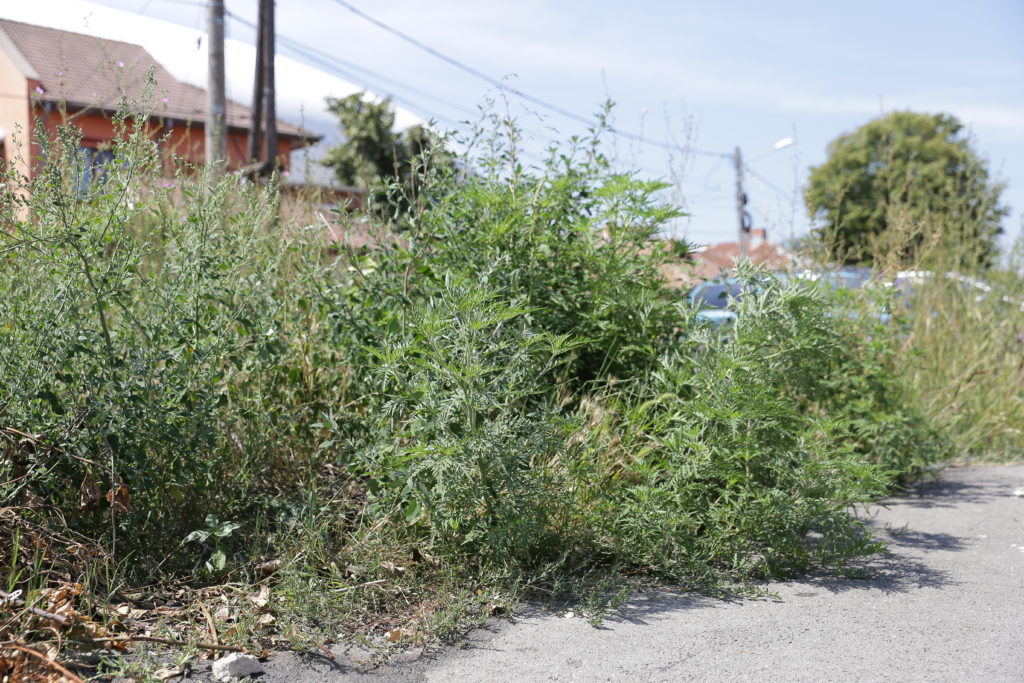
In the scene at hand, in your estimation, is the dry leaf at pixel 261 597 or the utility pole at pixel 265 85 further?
the utility pole at pixel 265 85

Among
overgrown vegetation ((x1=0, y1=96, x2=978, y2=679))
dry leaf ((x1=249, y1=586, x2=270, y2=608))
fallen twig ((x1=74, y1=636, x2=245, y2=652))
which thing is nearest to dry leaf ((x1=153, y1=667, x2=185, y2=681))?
fallen twig ((x1=74, y1=636, x2=245, y2=652))

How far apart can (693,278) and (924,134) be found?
3015 centimetres

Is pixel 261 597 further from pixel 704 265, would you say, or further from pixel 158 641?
pixel 704 265

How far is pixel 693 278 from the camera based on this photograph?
518 centimetres

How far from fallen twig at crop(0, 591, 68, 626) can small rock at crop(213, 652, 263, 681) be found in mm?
465

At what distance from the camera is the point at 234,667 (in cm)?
273

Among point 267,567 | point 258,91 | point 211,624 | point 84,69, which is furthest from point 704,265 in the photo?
point 84,69

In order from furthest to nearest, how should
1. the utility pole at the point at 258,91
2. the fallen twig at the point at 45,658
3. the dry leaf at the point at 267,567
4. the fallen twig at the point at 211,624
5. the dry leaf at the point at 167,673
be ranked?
the utility pole at the point at 258,91 < the dry leaf at the point at 267,567 < the fallen twig at the point at 211,624 < the dry leaf at the point at 167,673 < the fallen twig at the point at 45,658

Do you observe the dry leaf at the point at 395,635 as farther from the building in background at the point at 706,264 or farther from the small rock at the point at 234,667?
the building in background at the point at 706,264

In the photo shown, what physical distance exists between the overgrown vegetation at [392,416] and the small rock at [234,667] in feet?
0.62

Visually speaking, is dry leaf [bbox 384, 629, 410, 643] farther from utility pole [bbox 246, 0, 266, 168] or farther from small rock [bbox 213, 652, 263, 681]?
utility pole [bbox 246, 0, 266, 168]

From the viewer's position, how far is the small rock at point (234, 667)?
2.71 m

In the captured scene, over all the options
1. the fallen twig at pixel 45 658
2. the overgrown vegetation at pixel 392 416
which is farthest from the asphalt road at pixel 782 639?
the fallen twig at pixel 45 658

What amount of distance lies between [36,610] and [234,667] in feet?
1.93
